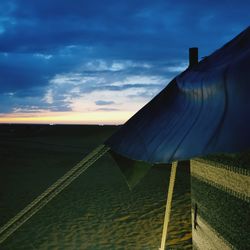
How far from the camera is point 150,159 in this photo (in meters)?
1.96

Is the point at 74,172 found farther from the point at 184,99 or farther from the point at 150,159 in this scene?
the point at 184,99

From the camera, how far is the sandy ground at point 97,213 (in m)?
7.35

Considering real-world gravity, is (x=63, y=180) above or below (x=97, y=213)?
above

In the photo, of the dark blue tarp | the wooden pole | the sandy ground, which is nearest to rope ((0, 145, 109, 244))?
the dark blue tarp

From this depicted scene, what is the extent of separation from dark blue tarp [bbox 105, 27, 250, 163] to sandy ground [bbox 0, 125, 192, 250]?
5.53 metres

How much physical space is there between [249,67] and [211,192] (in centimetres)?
219

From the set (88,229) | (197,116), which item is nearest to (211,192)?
(197,116)

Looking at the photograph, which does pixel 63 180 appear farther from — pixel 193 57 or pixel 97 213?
pixel 97 213

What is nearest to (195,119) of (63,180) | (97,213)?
(63,180)

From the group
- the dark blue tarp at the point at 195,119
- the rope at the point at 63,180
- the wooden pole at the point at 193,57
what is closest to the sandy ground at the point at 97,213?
the rope at the point at 63,180

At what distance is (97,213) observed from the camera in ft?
31.8

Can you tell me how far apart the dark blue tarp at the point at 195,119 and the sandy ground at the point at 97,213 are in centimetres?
553

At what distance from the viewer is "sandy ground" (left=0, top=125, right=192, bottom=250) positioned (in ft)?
24.1

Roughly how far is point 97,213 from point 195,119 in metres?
8.52
